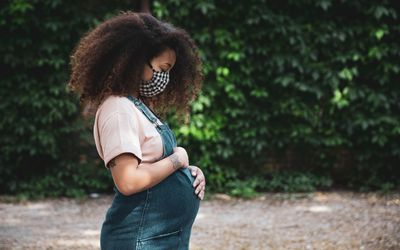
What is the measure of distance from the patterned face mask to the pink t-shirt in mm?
196

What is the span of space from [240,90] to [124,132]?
4.98 meters

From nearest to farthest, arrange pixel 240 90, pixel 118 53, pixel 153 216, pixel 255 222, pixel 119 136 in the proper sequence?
pixel 119 136 → pixel 153 216 → pixel 118 53 → pixel 255 222 → pixel 240 90

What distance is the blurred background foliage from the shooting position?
6508 mm

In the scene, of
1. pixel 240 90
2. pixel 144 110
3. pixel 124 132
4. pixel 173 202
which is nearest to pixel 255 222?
pixel 240 90

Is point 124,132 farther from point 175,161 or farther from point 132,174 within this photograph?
point 175,161

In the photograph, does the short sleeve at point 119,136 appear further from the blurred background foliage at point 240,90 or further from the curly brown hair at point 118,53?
the blurred background foliage at point 240,90

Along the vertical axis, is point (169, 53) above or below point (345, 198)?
above

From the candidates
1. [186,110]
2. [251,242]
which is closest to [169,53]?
[186,110]

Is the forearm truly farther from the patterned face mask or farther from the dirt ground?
the dirt ground

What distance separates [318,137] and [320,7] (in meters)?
1.59

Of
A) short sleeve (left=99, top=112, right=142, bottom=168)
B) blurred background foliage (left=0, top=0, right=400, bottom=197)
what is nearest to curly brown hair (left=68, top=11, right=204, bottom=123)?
short sleeve (left=99, top=112, right=142, bottom=168)

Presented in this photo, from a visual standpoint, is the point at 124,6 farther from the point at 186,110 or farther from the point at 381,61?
the point at 186,110

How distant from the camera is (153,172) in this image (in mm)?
1863

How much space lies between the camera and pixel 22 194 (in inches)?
257
